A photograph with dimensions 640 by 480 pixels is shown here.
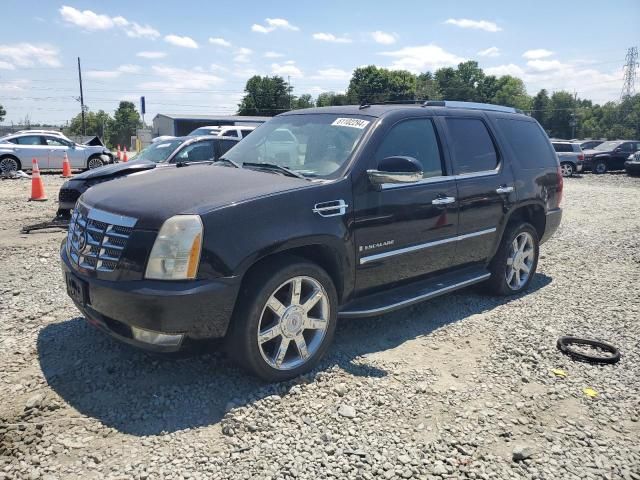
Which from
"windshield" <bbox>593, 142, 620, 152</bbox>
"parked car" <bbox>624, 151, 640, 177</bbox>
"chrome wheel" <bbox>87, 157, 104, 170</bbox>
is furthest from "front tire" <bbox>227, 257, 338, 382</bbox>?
"windshield" <bbox>593, 142, 620, 152</bbox>

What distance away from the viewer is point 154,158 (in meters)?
10.0

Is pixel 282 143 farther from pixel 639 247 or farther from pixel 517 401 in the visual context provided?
pixel 639 247

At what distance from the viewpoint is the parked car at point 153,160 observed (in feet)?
28.0

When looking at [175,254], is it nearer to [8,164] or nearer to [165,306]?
[165,306]

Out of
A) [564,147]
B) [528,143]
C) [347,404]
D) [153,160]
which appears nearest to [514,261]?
[528,143]

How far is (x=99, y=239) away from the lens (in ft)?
10.9

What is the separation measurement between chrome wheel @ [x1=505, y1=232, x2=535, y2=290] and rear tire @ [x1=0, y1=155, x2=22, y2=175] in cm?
1778

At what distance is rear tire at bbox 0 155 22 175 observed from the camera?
Result: 17.8 metres

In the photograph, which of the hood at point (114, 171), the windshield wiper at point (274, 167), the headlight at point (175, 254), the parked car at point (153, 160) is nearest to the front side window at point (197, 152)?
the parked car at point (153, 160)

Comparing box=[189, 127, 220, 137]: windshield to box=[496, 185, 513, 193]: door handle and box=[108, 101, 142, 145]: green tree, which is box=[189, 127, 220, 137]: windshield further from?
box=[108, 101, 142, 145]: green tree

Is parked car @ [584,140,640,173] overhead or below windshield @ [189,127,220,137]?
below

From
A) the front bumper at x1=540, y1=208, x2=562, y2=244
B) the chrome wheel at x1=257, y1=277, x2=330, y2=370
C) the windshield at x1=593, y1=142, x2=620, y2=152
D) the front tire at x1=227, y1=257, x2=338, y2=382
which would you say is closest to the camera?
the front tire at x1=227, y1=257, x2=338, y2=382

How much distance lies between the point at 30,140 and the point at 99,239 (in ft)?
59.8

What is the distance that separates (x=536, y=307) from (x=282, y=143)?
313 cm
